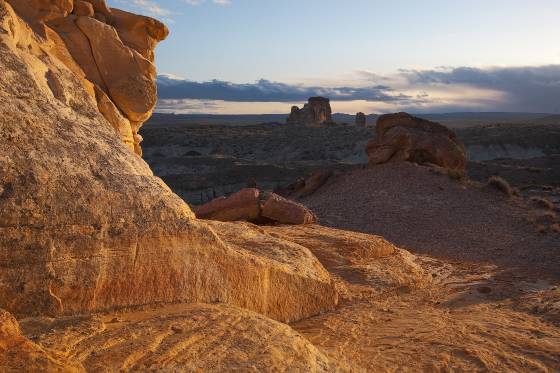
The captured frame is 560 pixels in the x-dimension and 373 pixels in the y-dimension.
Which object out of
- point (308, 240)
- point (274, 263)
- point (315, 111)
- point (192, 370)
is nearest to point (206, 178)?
point (308, 240)

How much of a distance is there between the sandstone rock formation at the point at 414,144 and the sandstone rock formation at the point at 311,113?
5081cm

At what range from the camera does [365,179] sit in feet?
68.4

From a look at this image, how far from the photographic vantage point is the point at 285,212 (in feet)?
40.8

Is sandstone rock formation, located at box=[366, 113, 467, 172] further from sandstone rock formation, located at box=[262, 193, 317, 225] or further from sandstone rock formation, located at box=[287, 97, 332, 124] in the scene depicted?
sandstone rock formation, located at box=[287, 97, 332, 124]

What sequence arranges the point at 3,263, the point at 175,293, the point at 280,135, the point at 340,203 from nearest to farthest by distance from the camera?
the point at 3,263 → the point at 175,293 → the point at 340,203 → the point at 280,135

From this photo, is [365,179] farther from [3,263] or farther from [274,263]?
[3,263]

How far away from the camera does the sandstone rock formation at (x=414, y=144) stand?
72.4 feet

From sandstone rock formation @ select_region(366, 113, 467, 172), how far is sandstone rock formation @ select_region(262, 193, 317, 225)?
10.2 meters

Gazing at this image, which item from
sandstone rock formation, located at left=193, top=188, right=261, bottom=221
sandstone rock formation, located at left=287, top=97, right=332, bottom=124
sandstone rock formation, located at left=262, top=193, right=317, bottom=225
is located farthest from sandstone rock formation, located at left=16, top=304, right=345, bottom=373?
sandstone rock formation, located at left=287, top=97, right=332, bottom=124

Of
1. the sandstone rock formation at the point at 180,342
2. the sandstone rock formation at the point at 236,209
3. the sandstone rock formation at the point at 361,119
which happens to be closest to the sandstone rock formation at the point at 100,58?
the sandstone rock formation at the point at 180,342

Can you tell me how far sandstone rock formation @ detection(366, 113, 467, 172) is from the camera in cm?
2208

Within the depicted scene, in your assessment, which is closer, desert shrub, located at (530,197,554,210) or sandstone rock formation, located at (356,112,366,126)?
desert shrub, located at (530,197,554,210)

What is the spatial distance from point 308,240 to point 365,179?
11446mm

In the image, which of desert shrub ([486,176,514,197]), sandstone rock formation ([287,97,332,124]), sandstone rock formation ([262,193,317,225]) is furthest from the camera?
sandstone rock formation ([287,97,332,124])
